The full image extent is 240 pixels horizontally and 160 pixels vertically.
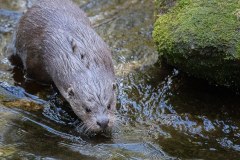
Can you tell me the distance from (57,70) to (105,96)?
2.84ft

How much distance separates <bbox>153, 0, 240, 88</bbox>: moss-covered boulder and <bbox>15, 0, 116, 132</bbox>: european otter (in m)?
0.70

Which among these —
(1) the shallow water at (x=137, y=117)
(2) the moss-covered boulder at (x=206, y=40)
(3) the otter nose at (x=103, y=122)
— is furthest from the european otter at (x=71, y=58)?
(2) the moss-covered boulder at (x=206, y=40)

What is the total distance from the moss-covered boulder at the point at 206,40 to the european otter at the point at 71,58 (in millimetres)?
699

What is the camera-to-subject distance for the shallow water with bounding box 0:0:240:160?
4520 millimetres

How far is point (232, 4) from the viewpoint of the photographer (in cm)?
545

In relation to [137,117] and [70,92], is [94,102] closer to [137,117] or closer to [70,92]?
[70,92]

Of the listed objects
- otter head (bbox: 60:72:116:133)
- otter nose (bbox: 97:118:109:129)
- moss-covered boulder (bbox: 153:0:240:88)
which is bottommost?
otter nose (bbox: 97:118:109:129)

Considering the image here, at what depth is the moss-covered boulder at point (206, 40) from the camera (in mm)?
5082

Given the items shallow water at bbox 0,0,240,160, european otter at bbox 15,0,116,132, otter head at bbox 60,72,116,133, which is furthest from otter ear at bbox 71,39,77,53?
shallow water at bbox 0,0,240,160

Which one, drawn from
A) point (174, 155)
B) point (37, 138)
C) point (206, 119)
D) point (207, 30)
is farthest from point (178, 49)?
point (37, 138)

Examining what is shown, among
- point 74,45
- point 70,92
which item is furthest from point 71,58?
point 70,92

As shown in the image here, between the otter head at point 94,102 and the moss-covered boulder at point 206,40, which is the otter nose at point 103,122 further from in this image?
the moss-covered boulder at point 206,40

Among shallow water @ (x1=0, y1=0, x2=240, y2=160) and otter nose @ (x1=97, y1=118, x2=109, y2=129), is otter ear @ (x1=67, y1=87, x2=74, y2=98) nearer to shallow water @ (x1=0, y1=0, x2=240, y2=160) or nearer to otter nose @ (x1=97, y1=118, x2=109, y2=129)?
shallow water @ (x1=0, y1=0, x2=240, y2=160)

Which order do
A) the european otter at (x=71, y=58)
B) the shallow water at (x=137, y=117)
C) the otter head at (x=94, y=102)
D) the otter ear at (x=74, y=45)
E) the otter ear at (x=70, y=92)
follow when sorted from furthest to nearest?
the otter ear at (x=74, y=45)
the otter ear at (x=70, y=92)
the european otter at (x=71, y=58)
the otter head at (x=94, y=102)
the shallow water at (x=137, y=117)
